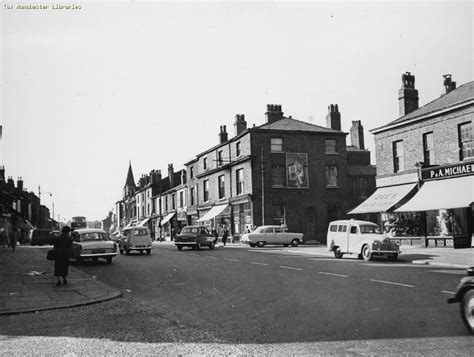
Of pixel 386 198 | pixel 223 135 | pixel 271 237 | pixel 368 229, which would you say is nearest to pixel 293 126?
pixel 223 135

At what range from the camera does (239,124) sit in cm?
4741

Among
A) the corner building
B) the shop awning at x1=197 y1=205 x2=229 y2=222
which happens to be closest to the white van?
the corner building

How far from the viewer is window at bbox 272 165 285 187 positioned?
4194 centimetres

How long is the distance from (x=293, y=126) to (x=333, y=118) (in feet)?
14.7

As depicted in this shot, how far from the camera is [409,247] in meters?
26.7

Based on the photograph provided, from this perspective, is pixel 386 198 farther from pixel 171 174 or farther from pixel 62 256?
pixel 171 174

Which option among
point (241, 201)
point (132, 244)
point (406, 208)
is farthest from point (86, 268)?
point (241, 201)

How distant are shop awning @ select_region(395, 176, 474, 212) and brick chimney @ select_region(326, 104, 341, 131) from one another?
20028 mm

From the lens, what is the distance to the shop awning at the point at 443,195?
72.3ft

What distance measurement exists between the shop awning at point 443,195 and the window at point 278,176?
17.1 m

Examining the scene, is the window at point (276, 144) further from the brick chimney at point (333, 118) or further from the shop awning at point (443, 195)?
the shop awning at point (443, 195)

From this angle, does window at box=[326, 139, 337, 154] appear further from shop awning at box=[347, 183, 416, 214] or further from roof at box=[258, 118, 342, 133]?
shop awning at box=[347, 183, 416, 214]

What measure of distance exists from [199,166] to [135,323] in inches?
1883

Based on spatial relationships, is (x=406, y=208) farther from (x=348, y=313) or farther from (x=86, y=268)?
(x=348, y=313)
